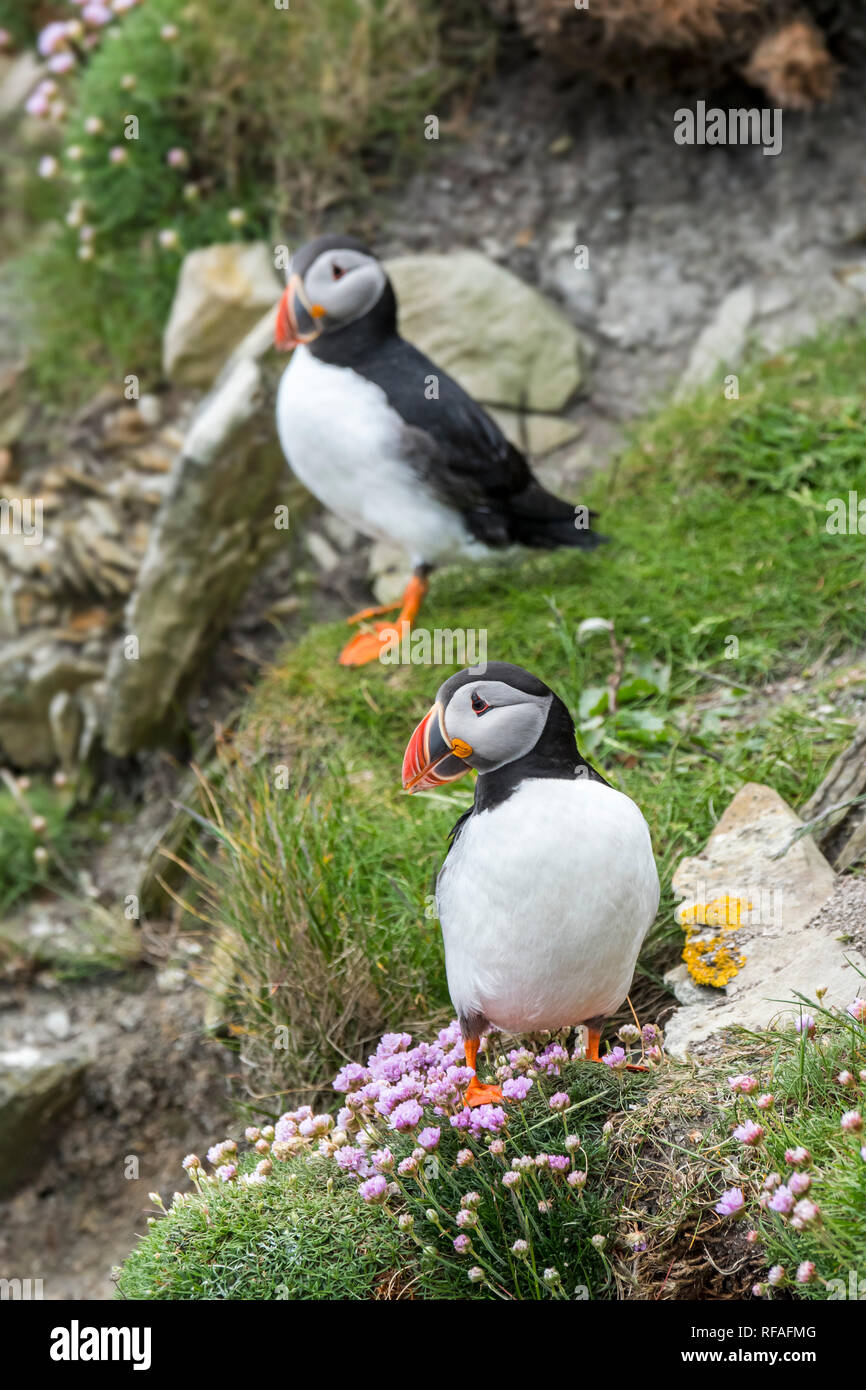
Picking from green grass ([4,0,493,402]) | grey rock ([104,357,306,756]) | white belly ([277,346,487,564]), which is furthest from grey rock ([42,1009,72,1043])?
green grass ([4,0,493,402])

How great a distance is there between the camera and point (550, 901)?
9.01 feet

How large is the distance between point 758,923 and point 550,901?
36.4 inches

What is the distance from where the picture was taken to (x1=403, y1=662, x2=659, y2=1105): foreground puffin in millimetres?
2752

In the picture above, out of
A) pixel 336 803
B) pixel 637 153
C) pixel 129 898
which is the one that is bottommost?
pixel 129 898

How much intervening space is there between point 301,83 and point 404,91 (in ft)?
1.81

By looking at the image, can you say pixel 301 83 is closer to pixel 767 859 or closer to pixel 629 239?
pixel 629 239

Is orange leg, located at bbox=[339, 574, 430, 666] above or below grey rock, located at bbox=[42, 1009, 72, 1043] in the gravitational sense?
above

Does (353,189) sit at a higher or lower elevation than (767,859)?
higher

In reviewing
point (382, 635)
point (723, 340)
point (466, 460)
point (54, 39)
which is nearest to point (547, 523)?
point (466, 460)

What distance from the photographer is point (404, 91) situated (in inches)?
285

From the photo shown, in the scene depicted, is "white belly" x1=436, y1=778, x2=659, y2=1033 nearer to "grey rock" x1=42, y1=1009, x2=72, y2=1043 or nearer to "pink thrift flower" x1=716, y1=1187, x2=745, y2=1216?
"pink thrift flower" x1=716, y1=1187, x2=745, y2=1216

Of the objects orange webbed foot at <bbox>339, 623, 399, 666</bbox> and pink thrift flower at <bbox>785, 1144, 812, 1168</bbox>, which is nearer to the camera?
pink thrift flower at <bbox>785, 1144, 812, 1168</bbox>
